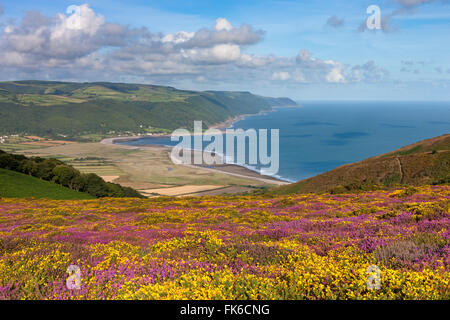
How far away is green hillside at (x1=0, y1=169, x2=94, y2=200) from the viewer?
59.8m

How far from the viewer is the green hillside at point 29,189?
5981 centimetres

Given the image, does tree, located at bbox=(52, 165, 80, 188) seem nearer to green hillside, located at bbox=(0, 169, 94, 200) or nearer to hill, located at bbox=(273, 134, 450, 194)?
green hillside, located at bbox=(0, 169, 94, 200)

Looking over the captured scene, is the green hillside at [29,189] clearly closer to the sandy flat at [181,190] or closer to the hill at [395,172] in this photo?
the hill at [395,172]

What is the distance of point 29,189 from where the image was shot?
63375 mm

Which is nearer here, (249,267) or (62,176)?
(249,267)

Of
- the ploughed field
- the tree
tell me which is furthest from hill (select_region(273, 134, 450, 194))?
the tree

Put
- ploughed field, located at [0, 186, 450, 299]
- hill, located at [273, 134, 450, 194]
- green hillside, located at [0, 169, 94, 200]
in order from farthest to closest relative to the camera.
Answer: hill, located at [273, 134, 450, 194], green hillside, located at [0, 169, 94, 200], ploughed field, located at [0, 186, 450, 299]

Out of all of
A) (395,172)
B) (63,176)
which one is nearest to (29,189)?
(63,176)

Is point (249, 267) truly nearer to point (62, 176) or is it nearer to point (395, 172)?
point (395, 172)

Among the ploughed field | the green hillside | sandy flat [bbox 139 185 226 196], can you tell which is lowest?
sandy flat [bbox 139 185 226 196]

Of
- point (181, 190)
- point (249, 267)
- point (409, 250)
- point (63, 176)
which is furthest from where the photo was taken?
point (181, 190)

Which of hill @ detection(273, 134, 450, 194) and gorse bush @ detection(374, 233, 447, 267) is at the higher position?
gorse bush @ detection(374, 233, 447, 267)

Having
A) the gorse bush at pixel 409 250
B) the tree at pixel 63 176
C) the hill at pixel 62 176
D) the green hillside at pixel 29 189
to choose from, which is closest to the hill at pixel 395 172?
the gorse bush at pixel 409 250
